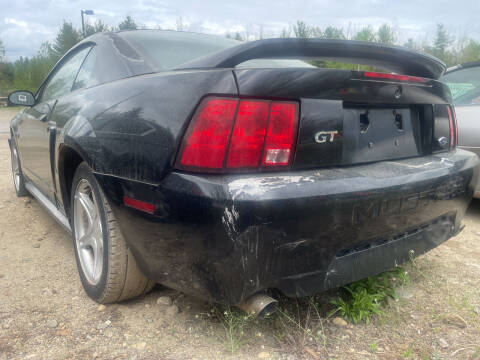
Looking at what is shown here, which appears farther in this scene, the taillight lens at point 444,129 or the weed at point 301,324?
the taillight lens at point 444,129

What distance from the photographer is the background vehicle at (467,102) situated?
130 inches

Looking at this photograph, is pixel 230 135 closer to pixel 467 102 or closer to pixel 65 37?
pixel 467 102

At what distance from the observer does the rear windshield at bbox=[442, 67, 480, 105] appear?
359 centimetres

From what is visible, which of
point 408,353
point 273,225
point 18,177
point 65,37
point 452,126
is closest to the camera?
point 273,225

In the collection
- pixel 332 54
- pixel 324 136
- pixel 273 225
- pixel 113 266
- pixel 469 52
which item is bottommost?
pixel 113 266

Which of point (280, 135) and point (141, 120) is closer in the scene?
point (280, 135)

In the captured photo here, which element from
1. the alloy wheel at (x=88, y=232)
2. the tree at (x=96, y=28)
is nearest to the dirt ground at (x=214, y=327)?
the alloy wheel at (x=88, y=232)

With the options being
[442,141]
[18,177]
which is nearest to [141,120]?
A: [442,141]

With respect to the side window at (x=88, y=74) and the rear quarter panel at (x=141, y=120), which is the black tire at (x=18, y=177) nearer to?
the side window at (x=88, y=74)

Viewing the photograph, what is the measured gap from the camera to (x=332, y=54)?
1.60m

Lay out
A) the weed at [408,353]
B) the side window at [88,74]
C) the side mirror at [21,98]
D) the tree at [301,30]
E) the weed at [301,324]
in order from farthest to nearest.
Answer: the tree at [301,30]
the side mirror at [21,98]
the side window at [88,74]
the weed at [301,324]
the weed at [408,353]

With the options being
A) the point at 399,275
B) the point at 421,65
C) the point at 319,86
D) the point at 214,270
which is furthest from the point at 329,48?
the point at 399,275

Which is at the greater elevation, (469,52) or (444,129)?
(469,52)

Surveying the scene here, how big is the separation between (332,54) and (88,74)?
1560 millimetres
